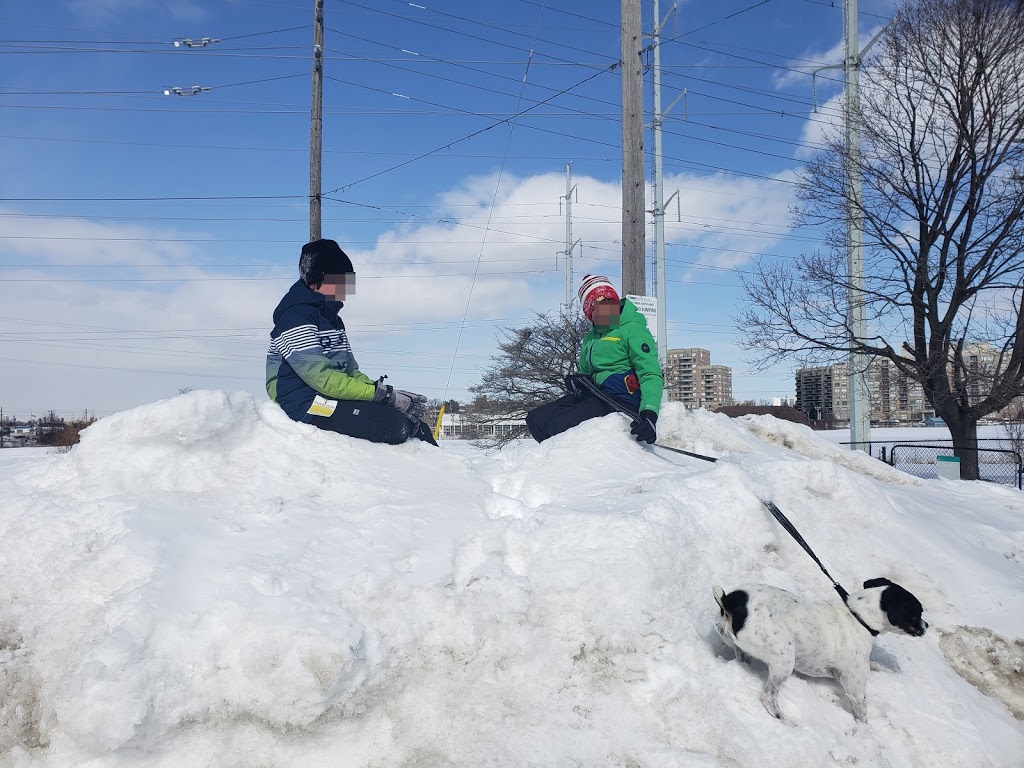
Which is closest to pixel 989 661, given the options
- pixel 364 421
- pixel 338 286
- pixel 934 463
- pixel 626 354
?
pixel 626 354

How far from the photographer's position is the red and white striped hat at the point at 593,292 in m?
5.55

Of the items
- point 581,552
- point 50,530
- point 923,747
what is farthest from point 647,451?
point 50,530

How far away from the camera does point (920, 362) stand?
1259 centimetres

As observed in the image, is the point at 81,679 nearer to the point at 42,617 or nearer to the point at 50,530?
the point at 42,617

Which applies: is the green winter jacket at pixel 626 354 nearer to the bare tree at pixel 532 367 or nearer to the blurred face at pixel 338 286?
the blurred face at pixel 338 286

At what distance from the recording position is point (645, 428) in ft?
15.8

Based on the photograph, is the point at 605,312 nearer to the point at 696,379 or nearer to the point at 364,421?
the point at 364,421

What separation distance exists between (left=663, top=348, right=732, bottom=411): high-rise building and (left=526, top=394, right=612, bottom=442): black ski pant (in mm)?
8297

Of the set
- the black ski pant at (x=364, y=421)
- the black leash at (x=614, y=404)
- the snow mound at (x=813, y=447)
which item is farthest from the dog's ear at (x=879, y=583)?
the snow mound at (x=813, y=447)

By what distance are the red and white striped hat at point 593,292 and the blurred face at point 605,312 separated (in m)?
0.05

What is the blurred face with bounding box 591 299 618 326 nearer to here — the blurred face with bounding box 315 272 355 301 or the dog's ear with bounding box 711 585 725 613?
the blurred face with bounding box 315 272 355 301

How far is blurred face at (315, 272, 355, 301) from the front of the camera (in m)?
4.41

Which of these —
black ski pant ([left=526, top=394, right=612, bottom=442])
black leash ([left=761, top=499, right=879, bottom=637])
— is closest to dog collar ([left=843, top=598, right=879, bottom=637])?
black leash ([left=761, top=499, right=879, bottom=637])

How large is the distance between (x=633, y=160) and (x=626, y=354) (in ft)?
12.4
